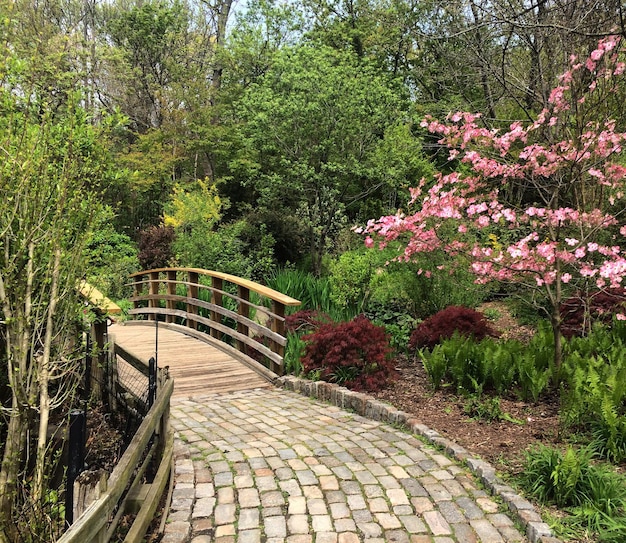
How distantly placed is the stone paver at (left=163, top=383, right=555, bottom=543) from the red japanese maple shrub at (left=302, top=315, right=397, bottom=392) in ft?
1.79

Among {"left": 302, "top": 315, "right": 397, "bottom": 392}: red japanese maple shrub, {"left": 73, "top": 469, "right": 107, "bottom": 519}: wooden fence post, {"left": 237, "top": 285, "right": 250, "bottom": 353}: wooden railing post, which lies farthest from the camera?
{"left": 237, "top": 285, "right": 250, "bottom": 353}: wooden railing post

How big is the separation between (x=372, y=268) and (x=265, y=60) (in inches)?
461

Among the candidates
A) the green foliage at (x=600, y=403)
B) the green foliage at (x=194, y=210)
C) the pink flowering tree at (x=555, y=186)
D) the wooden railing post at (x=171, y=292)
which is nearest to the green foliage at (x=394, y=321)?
the pink flowering tree at (x=555, y=186)

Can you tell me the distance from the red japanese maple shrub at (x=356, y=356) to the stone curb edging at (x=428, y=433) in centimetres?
16

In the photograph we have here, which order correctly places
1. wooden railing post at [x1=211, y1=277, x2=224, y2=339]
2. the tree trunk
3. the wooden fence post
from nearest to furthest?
the wooden fence post, the tree trunk, wooden railing post at [x1=211, y1=277, x2=224, y2=339]

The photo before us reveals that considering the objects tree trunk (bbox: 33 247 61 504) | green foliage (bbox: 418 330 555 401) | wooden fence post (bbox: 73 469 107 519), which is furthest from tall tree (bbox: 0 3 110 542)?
green foliage (bbox: 418 330 555 401)

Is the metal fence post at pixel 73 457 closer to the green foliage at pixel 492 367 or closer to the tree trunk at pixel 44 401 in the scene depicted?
the tree trunk at pixel 44 401

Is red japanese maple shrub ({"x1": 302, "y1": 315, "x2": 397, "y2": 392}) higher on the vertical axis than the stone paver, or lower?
higher

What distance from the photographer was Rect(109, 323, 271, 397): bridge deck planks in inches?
225

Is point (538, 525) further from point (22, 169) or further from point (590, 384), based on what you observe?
point (22, 169)

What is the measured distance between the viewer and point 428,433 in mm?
3885

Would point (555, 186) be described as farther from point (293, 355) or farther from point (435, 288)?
point (293, 355)

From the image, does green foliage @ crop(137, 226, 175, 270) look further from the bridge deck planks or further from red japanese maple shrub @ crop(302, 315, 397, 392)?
red japanese maple shrub @ crop(302, 315, 397, 392)

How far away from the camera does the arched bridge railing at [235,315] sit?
6.02m
